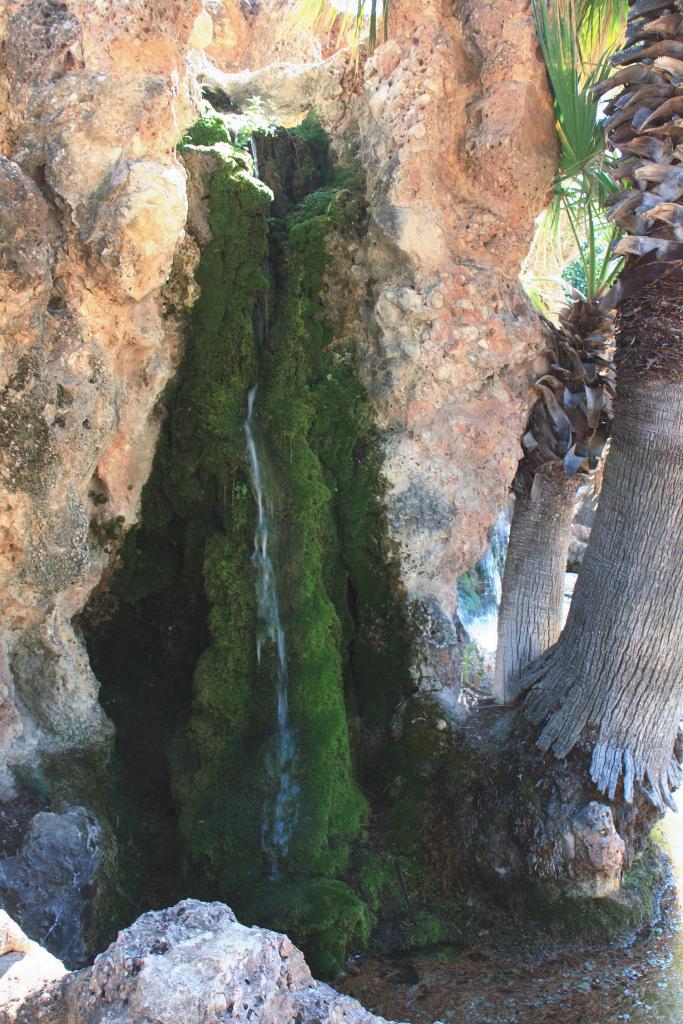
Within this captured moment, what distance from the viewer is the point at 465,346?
6.84m

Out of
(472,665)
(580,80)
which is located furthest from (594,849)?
(580,80)

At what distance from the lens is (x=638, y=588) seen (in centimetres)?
584

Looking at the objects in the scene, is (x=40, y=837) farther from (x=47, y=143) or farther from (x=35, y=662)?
(x=47, y=143)

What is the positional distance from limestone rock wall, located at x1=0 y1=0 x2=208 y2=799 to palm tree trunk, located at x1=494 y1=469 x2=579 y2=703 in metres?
3.14

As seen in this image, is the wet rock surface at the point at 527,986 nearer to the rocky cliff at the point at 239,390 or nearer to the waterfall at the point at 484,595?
the rocky cliff at the point at 239,390

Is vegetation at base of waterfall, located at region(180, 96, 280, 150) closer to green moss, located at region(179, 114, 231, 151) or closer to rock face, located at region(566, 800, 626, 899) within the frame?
green moss, located at region(179, 114, 231, 151)

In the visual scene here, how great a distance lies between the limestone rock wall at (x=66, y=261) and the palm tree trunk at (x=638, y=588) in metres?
3.00

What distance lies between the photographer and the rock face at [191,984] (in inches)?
126

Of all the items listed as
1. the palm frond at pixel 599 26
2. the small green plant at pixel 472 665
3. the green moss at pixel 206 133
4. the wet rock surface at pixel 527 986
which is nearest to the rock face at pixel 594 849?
the wet rock surface at pixel 527 986

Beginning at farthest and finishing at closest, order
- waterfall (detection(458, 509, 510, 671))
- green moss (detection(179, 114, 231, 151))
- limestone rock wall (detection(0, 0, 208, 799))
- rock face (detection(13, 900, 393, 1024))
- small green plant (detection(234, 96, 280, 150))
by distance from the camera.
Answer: waterfall (detection(458, 509, 510, 671))
small green plant (detection(234, 96, 280, 150))
green moss (detection(179, 114, 231, 151))
limestone rock wall (detection(0, 0, 208, 799))
rock face (detection(13, 900, 393, 1024))

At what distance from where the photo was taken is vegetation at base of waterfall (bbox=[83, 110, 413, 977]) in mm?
6070

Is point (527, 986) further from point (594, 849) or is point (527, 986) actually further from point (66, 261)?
point (66, 261)

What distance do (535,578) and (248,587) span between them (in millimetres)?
2185

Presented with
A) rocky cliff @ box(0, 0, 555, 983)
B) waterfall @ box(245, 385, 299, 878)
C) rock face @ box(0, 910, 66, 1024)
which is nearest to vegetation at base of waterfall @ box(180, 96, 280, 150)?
rocky cliff @ box(0, 0, 555, 983)
